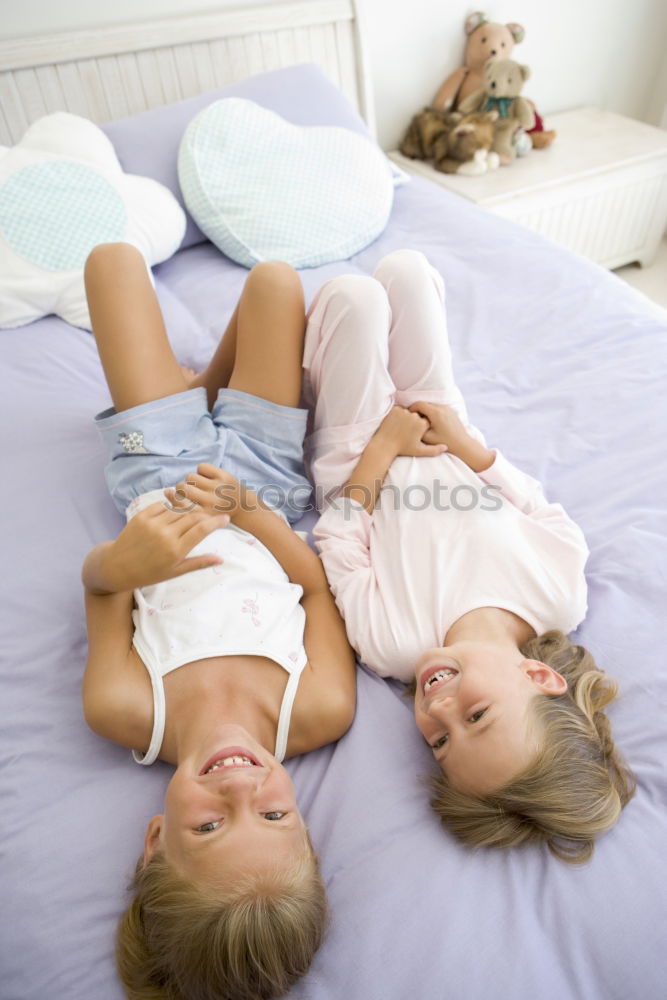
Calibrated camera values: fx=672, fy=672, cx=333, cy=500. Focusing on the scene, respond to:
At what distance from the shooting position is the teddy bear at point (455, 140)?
2.13 m

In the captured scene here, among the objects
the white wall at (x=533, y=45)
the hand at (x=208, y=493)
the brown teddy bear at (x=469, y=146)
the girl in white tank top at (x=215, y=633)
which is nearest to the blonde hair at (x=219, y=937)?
the girl in white tank top at (x=215, y=633)

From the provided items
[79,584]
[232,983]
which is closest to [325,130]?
[79,584]

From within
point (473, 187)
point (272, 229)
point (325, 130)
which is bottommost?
point (473, 187)

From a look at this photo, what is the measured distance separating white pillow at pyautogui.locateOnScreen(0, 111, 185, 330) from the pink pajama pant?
0.65 meters

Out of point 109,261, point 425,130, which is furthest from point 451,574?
point 425,130

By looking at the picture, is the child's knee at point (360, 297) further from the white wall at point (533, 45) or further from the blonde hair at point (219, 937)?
the white wall at point (533, 45)

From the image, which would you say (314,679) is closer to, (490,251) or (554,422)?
(554,422)

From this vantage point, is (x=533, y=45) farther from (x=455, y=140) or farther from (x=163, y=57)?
(x=163, y=57)

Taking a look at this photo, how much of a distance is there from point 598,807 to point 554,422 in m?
0.69

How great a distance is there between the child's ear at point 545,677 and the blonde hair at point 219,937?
35 cm

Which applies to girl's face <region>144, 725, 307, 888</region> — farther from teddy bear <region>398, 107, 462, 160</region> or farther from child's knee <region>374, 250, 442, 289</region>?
teddy bear <region>398, 107, 462, 160</region>

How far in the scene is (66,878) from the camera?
72 cm

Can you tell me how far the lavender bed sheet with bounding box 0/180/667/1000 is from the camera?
0.66 meters

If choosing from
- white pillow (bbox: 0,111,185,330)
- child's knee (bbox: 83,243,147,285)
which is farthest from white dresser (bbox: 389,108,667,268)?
child's knee (bbox: 83,243,147,285)
